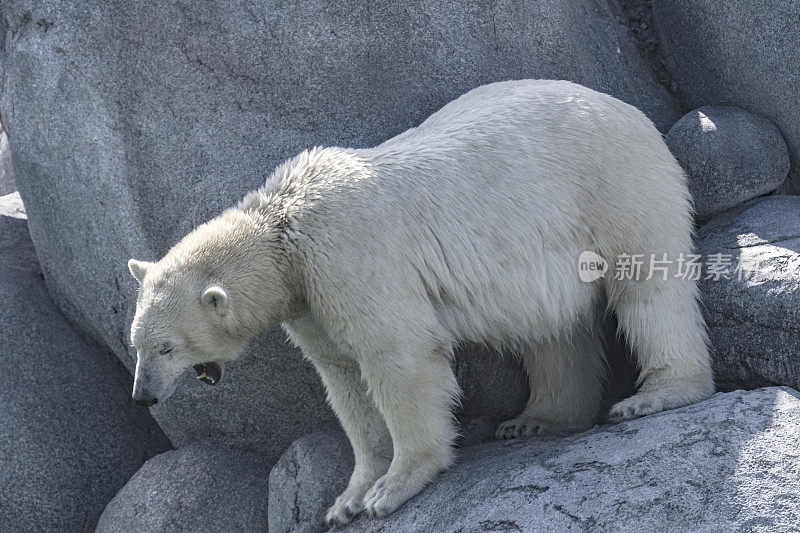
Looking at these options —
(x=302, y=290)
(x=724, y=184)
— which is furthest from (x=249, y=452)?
(x=724, y=184)

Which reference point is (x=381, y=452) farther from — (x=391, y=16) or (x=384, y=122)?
(x=391, y=16)

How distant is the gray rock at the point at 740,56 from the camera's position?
5.23 meters

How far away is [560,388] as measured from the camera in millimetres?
4816

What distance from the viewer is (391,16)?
5066mm

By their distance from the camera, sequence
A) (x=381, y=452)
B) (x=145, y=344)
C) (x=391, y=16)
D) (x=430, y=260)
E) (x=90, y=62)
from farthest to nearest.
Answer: (x=391, y=16) < (x=90, y=62) < (x=381, y=452) < (x=430, y=260) < (x=145, y=344)

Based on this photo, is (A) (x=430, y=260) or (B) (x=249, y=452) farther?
(B) (x=249, y=452)

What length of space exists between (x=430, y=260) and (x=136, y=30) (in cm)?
220

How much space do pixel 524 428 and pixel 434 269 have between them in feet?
4.09

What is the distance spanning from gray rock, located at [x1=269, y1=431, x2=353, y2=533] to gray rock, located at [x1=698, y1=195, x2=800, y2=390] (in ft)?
6.93

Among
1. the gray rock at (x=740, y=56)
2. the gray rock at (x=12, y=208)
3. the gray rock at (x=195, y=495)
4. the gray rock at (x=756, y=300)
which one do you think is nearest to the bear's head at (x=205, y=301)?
the gray rock at (x=195, y=495)

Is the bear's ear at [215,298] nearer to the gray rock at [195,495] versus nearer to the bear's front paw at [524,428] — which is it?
the gray rock at [195,495]

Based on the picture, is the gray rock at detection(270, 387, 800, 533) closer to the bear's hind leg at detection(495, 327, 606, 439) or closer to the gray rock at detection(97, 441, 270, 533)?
the bear's hind leg at detection(495, 327, 606, 439)

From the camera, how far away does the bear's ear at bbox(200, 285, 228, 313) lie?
3.65 m

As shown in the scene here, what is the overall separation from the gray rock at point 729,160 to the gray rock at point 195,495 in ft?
10.2
